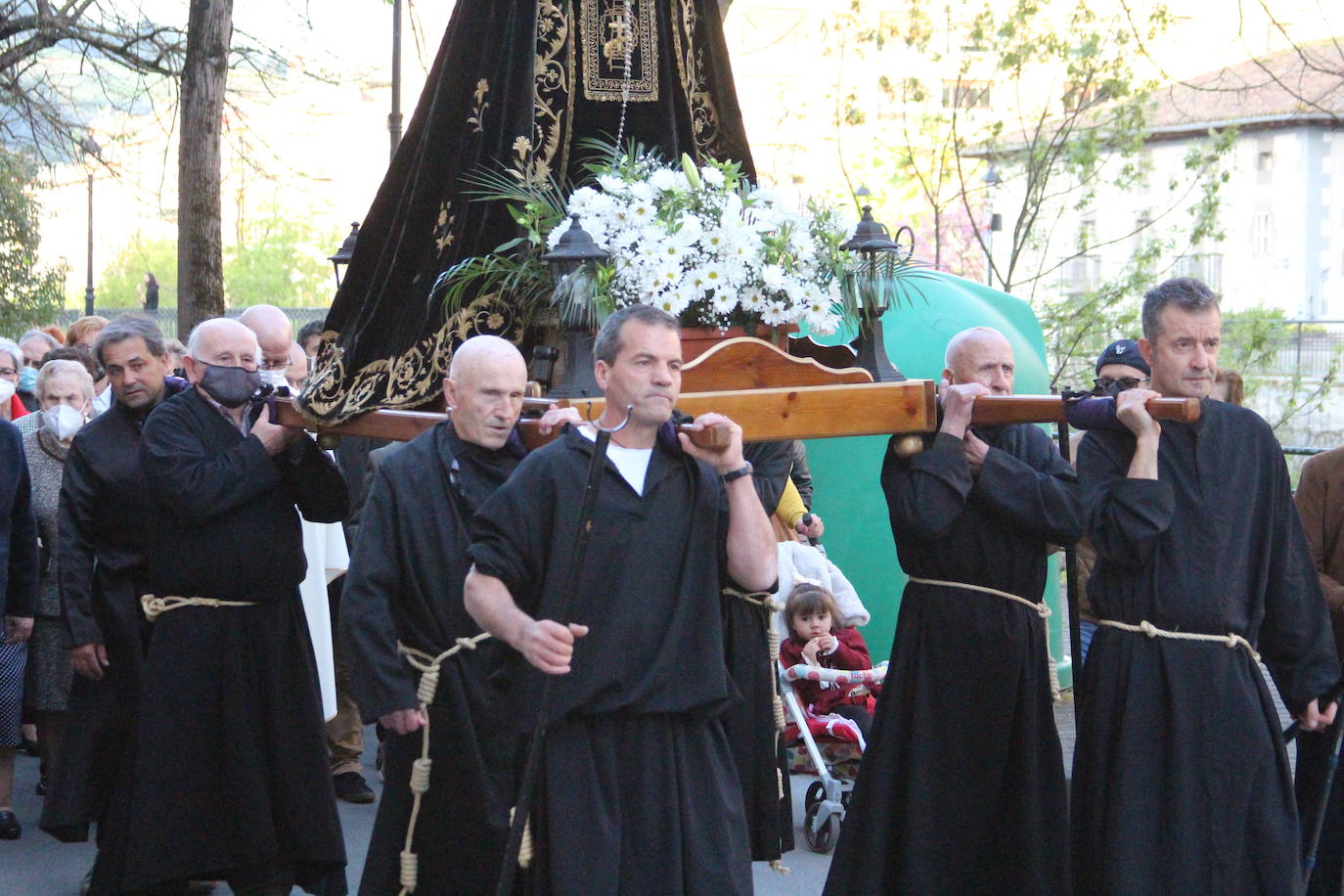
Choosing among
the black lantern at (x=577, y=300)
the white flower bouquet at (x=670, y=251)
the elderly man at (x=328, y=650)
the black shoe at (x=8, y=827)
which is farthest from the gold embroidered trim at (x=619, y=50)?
the black shoe at (x=8, y=827)

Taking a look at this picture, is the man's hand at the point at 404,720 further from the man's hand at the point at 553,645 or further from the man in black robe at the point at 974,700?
the man in black robe at the point at 974,700

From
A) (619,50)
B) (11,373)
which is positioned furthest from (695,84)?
(11,373)

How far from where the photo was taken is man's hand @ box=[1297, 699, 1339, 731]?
466 cm

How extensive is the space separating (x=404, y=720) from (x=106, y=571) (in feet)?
5.56

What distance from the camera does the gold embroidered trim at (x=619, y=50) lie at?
5234 mm

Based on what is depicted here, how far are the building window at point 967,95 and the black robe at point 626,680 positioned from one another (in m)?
11.2

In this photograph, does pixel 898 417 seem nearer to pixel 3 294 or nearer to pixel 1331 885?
pixel 1331 885

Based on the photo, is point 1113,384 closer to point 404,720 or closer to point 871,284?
point 871,284

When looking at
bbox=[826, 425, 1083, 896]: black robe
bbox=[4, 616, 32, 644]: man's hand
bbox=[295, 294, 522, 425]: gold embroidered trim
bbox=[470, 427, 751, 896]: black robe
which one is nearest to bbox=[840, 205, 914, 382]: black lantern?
bbox=[826, 425, 1083, 896]: black robe

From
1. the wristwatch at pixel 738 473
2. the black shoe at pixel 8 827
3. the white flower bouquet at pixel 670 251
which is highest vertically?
the white flower bouquet at pixel 670 251

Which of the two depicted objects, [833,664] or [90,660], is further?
[833,664]

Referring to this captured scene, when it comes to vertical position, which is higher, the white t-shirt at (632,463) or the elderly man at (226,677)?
Result: the white t-shirt at (632,463)

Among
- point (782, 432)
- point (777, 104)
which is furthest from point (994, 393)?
point (777, 104)

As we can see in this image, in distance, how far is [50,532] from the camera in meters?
6.86
